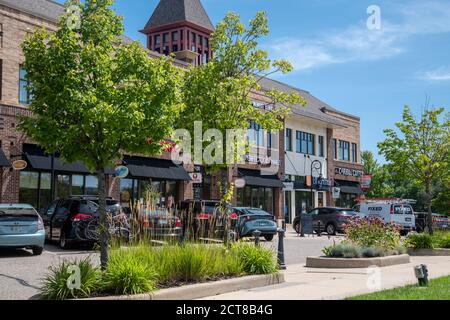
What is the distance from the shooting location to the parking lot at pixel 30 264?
32.2ft

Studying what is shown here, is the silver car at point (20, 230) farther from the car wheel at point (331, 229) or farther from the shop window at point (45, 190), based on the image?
the car wheel at point (331, 229)

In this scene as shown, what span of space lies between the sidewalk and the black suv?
21.4 ft

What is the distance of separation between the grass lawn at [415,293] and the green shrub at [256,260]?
2.42m

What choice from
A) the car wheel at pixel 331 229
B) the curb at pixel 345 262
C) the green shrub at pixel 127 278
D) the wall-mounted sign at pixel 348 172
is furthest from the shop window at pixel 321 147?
the green shrub at pixel 127 278

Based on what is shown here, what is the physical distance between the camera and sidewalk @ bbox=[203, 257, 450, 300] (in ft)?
30.1

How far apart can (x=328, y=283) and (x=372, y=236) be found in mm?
4828

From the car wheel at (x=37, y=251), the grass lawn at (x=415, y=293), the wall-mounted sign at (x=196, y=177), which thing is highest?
the wall-mounted sign at (x=196, y=177)

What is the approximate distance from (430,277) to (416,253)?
20.4ft

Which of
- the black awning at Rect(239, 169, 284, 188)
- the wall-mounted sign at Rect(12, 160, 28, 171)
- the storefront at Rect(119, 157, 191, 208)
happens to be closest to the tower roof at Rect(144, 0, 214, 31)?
the black awning at Rect(239, 169, 284, 188)

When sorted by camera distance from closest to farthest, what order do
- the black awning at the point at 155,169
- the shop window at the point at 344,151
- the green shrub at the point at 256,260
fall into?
the green shrub at the point at 256,260
the black awning at the point at 155,169
the shop window at the point at 344,151

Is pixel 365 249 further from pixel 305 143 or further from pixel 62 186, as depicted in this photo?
pixel 305 143

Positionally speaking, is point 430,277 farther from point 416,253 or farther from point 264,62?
point 264,62

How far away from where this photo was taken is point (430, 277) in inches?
457
